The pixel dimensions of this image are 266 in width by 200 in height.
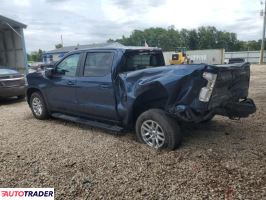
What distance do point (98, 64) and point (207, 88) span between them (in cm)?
226

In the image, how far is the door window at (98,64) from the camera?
546 centimetres

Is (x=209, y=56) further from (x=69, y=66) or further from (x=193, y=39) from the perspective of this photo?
(x=193, y=39)

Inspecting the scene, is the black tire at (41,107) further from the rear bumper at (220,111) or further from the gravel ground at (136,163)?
the rear bumper at (220,111)

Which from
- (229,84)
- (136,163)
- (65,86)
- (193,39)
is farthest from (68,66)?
(193,39)

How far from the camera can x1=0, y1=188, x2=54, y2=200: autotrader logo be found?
356 cm

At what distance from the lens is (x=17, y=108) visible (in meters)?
9.34

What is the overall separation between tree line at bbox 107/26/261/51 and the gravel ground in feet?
294

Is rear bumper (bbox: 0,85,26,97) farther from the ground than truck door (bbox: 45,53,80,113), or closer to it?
closer to it

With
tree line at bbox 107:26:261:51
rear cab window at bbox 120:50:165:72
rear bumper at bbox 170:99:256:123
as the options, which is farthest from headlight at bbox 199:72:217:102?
tree line at bbox 107:26:261:51

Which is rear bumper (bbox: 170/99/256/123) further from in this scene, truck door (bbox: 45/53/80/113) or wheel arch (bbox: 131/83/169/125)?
truck door (bbox: 45/53/80/113)

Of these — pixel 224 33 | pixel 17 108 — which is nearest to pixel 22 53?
pixel 17 108

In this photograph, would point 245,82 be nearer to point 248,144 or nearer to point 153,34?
point 248,144

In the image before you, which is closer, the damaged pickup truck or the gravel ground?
the gravel ground

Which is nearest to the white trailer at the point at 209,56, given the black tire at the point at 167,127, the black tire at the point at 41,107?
the black tire at the point at 41,107
